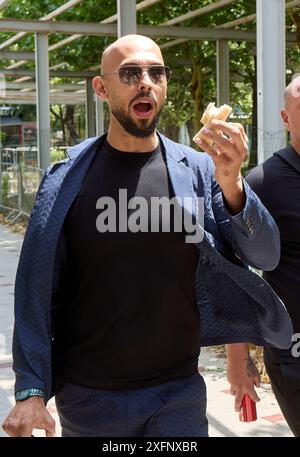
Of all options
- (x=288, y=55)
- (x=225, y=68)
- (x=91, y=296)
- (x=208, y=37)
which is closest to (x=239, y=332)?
(x=91, y=296)

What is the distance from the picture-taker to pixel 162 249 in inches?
103

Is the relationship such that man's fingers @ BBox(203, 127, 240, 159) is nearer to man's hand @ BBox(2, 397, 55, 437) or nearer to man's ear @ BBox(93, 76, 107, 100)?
man's ear @ BBox(93, 76, 107, 100)

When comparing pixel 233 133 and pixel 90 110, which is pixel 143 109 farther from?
pixel 90 110

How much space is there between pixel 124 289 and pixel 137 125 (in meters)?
0.52

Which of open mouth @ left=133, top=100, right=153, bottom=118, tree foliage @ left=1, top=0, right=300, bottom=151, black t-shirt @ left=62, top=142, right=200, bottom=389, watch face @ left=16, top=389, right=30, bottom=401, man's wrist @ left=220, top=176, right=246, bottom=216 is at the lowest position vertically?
watch face @ left=16, top=389, right=30, bottom=401

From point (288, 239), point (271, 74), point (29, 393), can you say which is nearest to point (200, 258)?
point (288, 239)

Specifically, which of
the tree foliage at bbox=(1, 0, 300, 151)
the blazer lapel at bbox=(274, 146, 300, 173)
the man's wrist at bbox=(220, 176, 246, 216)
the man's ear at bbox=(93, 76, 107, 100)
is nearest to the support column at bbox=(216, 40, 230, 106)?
the tree foliage at bbox=(1, 0, 300, 151)

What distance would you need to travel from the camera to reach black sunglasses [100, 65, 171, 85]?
2.67 metres

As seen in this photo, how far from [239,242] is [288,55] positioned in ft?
63.1

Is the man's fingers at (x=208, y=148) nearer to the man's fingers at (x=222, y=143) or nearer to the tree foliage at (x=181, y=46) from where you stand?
the man's fingers at (x=222, y=143)

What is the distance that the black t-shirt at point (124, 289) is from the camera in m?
2.60

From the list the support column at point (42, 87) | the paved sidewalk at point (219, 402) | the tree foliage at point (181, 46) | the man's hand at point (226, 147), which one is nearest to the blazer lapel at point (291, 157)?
the man's hand at point (226, 147)

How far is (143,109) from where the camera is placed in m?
2.66
